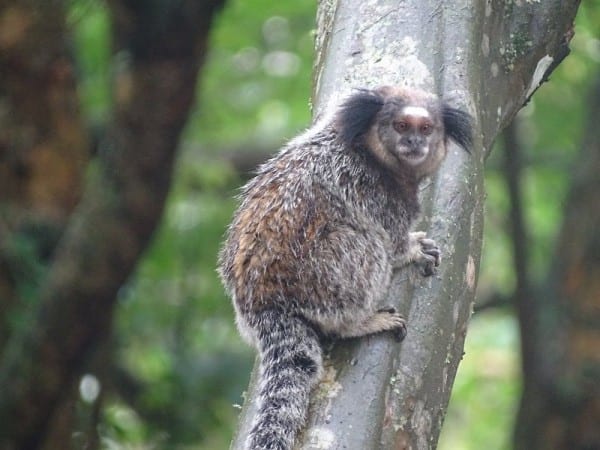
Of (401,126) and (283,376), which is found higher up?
(401,126)

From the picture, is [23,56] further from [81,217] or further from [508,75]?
[508,75]

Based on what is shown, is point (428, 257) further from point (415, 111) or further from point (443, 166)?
point (415, 111)

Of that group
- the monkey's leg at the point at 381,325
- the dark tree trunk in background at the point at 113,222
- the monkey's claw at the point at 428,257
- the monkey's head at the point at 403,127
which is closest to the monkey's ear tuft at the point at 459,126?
the monkey's head at the point at 403,127

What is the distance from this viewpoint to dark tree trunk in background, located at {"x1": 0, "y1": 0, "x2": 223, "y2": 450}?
4.38 metres

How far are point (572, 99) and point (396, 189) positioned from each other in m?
5.01

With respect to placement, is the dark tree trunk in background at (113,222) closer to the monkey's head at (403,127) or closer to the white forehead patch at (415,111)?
the monkey's head at (403,127)

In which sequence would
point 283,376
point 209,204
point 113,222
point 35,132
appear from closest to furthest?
1. point 283,376
2. point 113,222
3. point 35,132
4. point 209,204

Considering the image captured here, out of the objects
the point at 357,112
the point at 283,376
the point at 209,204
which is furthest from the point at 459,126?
the point at 209,204

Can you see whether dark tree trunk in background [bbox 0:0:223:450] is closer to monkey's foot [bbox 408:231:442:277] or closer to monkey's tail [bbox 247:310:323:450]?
monkey's tail [bbox 247:310:323:450]

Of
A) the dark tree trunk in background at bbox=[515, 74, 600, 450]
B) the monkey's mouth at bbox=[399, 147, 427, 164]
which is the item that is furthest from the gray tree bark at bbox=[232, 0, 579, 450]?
the dark tree trunk in background at bbox=[515, 74, 600, 450]

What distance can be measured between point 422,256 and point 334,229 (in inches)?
15.7

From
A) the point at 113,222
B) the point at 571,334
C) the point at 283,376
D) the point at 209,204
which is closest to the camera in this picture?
the point at 283,376

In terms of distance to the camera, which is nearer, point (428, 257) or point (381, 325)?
point (381, 325)

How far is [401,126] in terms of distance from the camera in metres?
3.56
